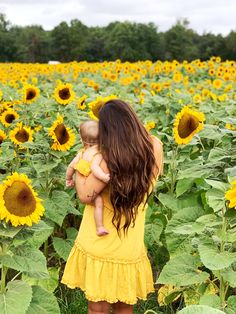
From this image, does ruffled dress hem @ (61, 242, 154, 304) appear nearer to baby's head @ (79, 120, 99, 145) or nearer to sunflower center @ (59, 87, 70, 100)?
baby's head @ (79, 120, 99, 145)

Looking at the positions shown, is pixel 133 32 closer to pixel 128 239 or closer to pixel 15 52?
pixel 15 52

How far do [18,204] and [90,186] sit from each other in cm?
53

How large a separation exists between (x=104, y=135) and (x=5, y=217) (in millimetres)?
661

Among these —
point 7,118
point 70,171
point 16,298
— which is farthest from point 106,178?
point 7,118

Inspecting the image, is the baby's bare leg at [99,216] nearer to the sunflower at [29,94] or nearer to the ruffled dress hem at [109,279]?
the ruffled dress hem at [109,279]

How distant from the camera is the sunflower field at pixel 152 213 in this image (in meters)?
2.57

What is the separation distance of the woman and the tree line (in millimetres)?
24891

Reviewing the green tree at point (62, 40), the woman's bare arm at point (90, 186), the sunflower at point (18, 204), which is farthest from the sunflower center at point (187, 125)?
the green tree at point (62, 40)

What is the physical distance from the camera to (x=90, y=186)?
9.63ft

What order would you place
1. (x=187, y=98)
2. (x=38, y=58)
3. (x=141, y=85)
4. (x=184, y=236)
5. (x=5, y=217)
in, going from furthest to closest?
(x=38, y=58) → (x=141, y=85) → (x=187, y=98) → (x=184, y=236) → (x=5, y=217)

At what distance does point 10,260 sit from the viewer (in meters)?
2.59

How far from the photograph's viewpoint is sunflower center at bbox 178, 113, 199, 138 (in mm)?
3662

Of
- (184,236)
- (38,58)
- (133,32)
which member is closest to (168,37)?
(133,32)

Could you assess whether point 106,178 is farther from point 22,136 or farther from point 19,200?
point 22,136
